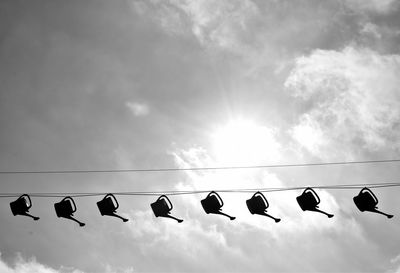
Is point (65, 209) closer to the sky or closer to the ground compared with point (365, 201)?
closer to the sky

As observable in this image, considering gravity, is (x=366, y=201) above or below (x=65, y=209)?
below

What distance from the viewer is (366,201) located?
29.6ft

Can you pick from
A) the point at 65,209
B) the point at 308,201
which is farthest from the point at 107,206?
the point at 308,201

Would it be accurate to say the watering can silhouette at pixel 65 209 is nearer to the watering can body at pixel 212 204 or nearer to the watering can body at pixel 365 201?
the watering can body at pixel 212 204

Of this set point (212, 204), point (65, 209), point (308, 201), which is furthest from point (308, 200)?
point (65, 209)

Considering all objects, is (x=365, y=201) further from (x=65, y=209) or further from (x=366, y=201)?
(x=65, y=209)

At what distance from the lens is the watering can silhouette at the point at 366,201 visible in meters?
8.91

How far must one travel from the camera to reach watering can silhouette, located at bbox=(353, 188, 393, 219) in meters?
8.91

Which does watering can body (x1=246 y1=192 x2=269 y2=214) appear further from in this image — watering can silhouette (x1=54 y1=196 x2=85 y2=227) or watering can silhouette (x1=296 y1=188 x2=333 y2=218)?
watering can silhouette (x1=54 y1=196 x2=85 y2=227)

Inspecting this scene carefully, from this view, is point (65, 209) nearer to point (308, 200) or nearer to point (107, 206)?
point (107, 206)

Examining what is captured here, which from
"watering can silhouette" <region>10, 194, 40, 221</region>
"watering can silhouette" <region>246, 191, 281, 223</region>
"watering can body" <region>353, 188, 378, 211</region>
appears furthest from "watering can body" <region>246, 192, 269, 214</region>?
"watering can silhouette" <region>10, 194, 40, 221</region>

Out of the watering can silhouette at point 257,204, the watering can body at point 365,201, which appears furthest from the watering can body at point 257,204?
the watering can body at point 365,201

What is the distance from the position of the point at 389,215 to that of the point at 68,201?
962 centimetres

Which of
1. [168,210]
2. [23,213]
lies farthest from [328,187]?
[23,213]
